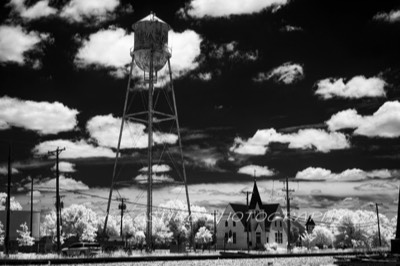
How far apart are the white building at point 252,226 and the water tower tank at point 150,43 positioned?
39.4 m

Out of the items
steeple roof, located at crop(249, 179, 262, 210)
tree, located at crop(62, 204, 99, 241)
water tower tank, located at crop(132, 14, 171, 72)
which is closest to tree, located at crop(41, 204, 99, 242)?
tree, located at crop(62, 204, 99, 241)

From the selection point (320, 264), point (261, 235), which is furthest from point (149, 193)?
point (261, 235)

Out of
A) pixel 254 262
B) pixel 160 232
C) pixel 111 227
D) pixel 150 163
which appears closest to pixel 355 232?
pixel 160 232

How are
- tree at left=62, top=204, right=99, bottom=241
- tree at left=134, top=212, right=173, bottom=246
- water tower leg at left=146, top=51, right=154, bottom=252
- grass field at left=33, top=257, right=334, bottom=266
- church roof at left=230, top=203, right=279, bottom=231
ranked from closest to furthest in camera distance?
grass field at left=33, top=257, right=334, bottom=266 < water tower leg at left=146, top=51, right=154, bottom=252 < church roof at left=230, top=203, right=279, bottom=231 < tree at left=134, top=212, right=173, bottom=246 < tree at left=62, top=204, right=99, bottom=241

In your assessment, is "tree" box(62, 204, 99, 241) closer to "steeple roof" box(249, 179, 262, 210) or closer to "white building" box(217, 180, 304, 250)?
"white building" box(217, 180, 304, 250)

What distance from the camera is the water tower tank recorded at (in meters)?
42.3

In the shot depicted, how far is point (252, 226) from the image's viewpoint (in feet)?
257

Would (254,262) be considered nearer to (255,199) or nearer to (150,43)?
(150,43)

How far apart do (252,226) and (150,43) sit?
4389 centimetres

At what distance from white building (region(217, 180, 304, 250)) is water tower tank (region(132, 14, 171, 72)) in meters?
39.4

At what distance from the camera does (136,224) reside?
4508 inches

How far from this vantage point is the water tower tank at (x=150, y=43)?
139 ft

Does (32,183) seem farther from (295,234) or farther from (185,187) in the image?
(295,234)

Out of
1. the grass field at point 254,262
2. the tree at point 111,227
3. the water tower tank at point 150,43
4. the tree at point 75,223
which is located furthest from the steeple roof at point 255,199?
the grass field at point 254,262
